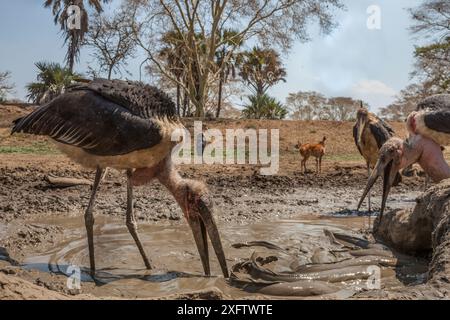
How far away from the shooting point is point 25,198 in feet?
25.6

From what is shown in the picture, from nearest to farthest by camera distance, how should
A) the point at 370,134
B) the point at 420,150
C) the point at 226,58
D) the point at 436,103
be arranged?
the point at 420,150 < the point at 436,103 < the point at 370,134 < the point at 226,58

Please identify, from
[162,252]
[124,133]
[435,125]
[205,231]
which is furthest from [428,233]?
[124,133]

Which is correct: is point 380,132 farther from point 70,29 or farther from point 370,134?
point 70,29

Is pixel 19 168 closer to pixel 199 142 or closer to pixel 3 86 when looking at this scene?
pixel 199 142

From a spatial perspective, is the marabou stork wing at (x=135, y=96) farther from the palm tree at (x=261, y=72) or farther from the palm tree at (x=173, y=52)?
the palm tree at (x=261, y=72)

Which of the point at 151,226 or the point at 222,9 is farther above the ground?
the point at 222,9

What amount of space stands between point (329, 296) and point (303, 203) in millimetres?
5163

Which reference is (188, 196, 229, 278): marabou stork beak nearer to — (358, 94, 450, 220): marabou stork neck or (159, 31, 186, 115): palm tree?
(358, 94, 450, 220): marabou stork neck

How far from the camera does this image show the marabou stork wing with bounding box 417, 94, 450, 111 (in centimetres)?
675

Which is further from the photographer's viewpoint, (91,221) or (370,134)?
(370,134)

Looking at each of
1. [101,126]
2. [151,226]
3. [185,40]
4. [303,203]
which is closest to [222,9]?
[185,40]

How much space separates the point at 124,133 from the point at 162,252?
151 centimetres

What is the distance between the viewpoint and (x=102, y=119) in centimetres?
456

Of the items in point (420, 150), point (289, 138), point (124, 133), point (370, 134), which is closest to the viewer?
point (124, 133)
